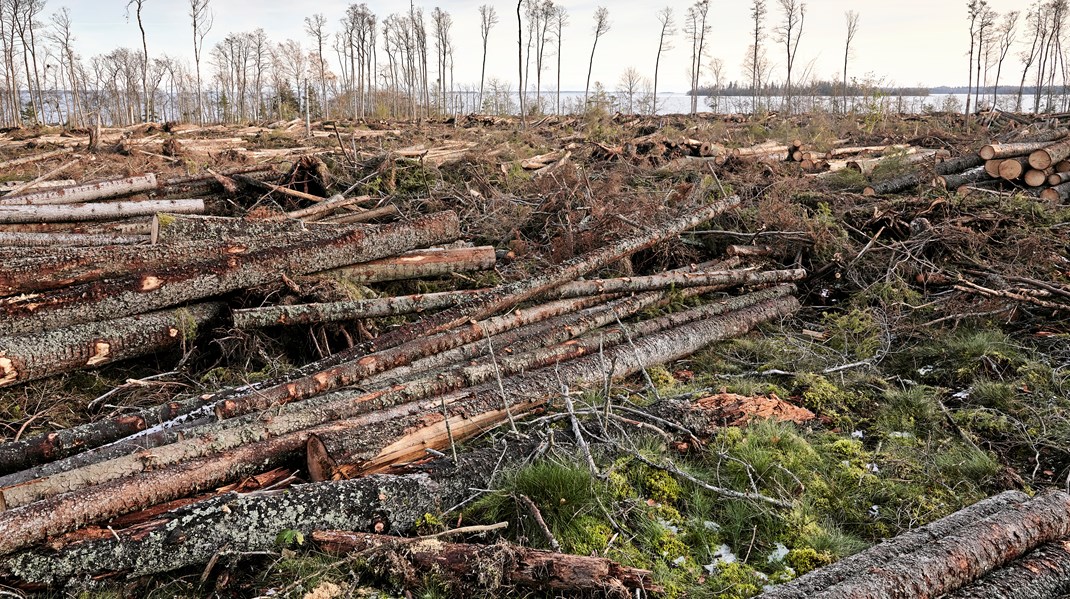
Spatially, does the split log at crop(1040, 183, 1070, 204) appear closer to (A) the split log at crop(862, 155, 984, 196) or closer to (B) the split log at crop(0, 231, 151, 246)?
(A) the split log at crop(862, 155, 984, 196)

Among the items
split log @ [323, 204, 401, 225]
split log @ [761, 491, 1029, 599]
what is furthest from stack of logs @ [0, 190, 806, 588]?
split log @ [323, 204, 401, 225]

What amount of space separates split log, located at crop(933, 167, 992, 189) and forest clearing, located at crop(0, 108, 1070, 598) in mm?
982

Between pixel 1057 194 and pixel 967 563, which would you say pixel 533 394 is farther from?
pixel 1057 194

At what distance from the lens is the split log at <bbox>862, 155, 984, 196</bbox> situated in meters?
9.63

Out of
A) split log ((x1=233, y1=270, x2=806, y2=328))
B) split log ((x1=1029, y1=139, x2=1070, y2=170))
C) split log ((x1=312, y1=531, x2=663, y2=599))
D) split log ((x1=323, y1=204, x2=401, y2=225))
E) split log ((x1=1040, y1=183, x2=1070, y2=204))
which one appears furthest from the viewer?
split log ((x1=1029, y1=139, x2=1070, y2=170))

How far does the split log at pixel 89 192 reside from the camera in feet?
22.9

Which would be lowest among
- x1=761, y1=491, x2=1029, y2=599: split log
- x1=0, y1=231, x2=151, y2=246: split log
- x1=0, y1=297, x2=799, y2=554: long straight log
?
x1=761, y1=491, x2=1029, y2=599: split log

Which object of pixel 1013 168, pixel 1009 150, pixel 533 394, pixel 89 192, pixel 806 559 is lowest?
pixel 806 559

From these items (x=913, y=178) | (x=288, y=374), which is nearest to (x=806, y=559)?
(x=288, y=374)

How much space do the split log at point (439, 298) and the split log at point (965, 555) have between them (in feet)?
11.5

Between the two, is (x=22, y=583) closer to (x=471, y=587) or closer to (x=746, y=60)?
(x=471, y=587)

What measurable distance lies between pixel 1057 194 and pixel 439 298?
9.36 metres

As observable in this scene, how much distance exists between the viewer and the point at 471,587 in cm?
259

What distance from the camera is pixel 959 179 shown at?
32.4ft
